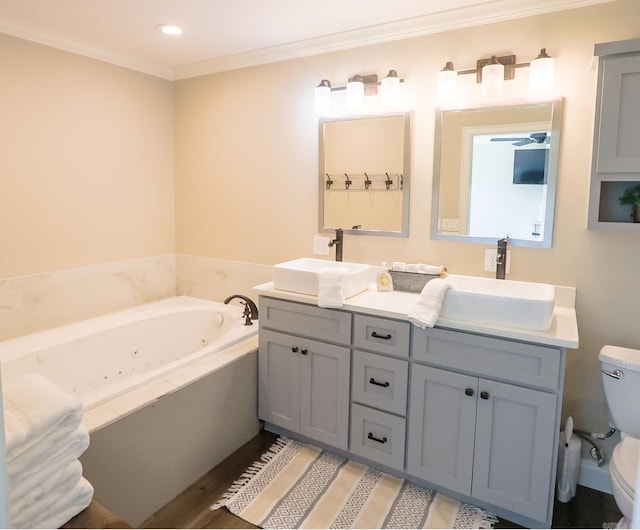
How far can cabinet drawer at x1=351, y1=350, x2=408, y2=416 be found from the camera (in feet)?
7.05

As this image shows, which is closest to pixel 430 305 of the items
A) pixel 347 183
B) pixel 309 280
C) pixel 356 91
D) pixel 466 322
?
pixel 466 322

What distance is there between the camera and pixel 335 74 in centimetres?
272

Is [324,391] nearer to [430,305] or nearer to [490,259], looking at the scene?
[430,305]

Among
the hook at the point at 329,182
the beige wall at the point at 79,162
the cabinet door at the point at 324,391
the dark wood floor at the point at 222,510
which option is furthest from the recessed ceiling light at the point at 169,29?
the dark wood floor at the point at 222,510

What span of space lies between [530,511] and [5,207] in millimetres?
3021

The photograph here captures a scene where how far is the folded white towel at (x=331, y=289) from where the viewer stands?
2.24 meters

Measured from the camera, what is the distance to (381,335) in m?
2.17

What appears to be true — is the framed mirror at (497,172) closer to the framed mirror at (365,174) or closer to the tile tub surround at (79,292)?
the framed mirror at (365,174)

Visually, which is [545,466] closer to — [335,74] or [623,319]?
[623,319]

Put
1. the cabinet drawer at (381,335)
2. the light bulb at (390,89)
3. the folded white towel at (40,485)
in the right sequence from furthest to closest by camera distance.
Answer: the light bulb at (390,89) → the cabinet drawer at (381,335) → the folded white towel at (40,485)

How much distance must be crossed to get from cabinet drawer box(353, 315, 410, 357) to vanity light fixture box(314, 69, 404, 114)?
1203 mm

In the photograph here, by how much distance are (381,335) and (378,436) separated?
0.51 m

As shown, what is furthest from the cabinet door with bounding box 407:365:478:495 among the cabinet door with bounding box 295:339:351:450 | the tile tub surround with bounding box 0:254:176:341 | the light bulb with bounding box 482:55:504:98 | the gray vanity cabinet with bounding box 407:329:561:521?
the tile tub surround with bounding box 0:254:176:341

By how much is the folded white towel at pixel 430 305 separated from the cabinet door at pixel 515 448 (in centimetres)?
34
